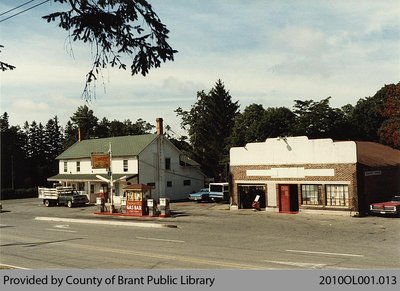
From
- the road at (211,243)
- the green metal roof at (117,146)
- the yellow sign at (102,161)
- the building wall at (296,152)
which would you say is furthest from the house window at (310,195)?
the green metal roof at (117,146)

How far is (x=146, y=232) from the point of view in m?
27.7

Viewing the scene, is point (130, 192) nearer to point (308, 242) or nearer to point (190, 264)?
point (308, 242)

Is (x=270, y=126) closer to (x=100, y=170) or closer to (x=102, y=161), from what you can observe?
(x=102, y=161)

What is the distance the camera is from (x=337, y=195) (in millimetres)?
33531

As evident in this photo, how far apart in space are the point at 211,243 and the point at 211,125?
51.5 metres

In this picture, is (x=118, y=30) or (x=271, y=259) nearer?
(x=118, y=30)

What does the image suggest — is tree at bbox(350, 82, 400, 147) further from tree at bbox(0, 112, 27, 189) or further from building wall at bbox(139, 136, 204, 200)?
tree at bbox(0, 112, 27, 189)

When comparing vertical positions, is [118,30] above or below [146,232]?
above

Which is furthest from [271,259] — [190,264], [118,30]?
[118,30]

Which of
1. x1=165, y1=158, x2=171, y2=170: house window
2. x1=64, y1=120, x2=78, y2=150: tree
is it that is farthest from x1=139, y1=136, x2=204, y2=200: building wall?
x1=64, y1=120, x2=78, y2=150: tree

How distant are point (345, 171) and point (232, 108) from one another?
143 ft

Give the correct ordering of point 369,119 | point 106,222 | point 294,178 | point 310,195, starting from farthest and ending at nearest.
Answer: point 369,119 → point 294,178 → point 310,195 → point 106,222

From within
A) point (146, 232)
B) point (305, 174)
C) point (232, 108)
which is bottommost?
point (146, 232)

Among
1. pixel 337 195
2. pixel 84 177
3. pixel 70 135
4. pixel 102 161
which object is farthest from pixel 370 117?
pixel 70 135
